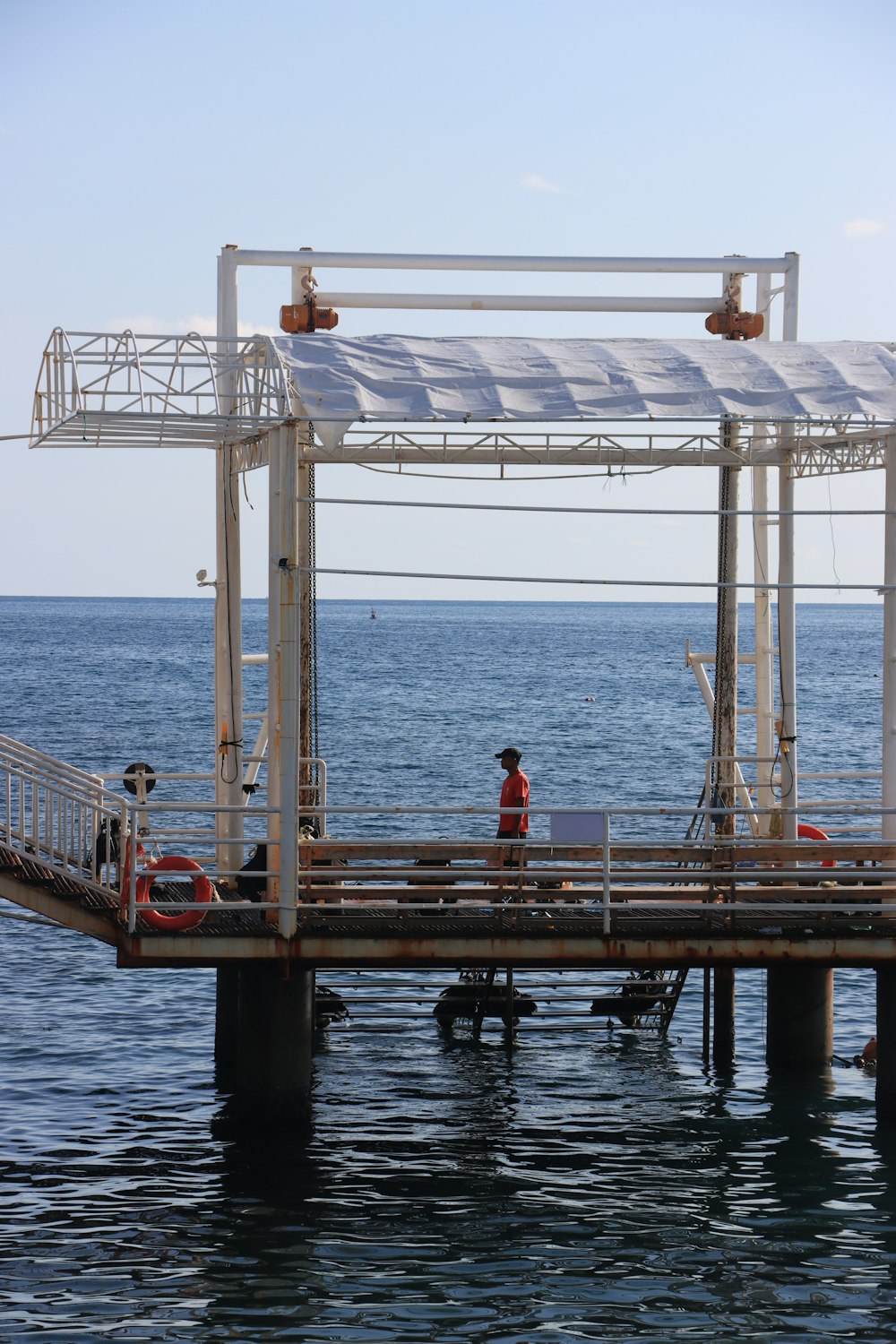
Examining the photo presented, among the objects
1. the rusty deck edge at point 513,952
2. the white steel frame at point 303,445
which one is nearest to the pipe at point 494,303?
the white steel frame at point 303,445

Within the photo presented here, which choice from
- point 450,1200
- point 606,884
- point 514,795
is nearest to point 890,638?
point 606,884

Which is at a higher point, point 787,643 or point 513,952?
point 787,643

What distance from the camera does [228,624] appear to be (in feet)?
56.3

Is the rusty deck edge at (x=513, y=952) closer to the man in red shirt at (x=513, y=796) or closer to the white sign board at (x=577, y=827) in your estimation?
the white sign board at (x=577, y=827)

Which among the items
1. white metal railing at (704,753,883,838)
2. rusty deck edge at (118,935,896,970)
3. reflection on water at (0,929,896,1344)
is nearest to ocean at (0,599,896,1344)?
reflection on water at (0,929,896,1344)

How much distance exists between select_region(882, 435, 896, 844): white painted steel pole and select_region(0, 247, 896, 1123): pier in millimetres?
35

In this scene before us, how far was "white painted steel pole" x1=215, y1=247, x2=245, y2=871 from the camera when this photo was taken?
16984 mm

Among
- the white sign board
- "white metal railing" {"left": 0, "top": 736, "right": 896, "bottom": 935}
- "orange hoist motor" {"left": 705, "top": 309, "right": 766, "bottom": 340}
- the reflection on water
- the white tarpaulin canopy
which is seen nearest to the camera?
the reflection on water

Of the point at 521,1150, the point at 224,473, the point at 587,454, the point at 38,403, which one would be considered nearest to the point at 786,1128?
the point at 521,1150

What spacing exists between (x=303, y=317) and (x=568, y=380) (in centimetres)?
410

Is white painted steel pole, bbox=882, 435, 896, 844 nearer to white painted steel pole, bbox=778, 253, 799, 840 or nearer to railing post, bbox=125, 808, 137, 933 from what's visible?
white painted steel pole, bbox=778, 253, 799, 840

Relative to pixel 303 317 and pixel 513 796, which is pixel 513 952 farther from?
pixel 303 317

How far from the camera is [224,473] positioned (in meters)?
17.2

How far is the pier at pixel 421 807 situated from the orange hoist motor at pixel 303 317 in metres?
0.04
